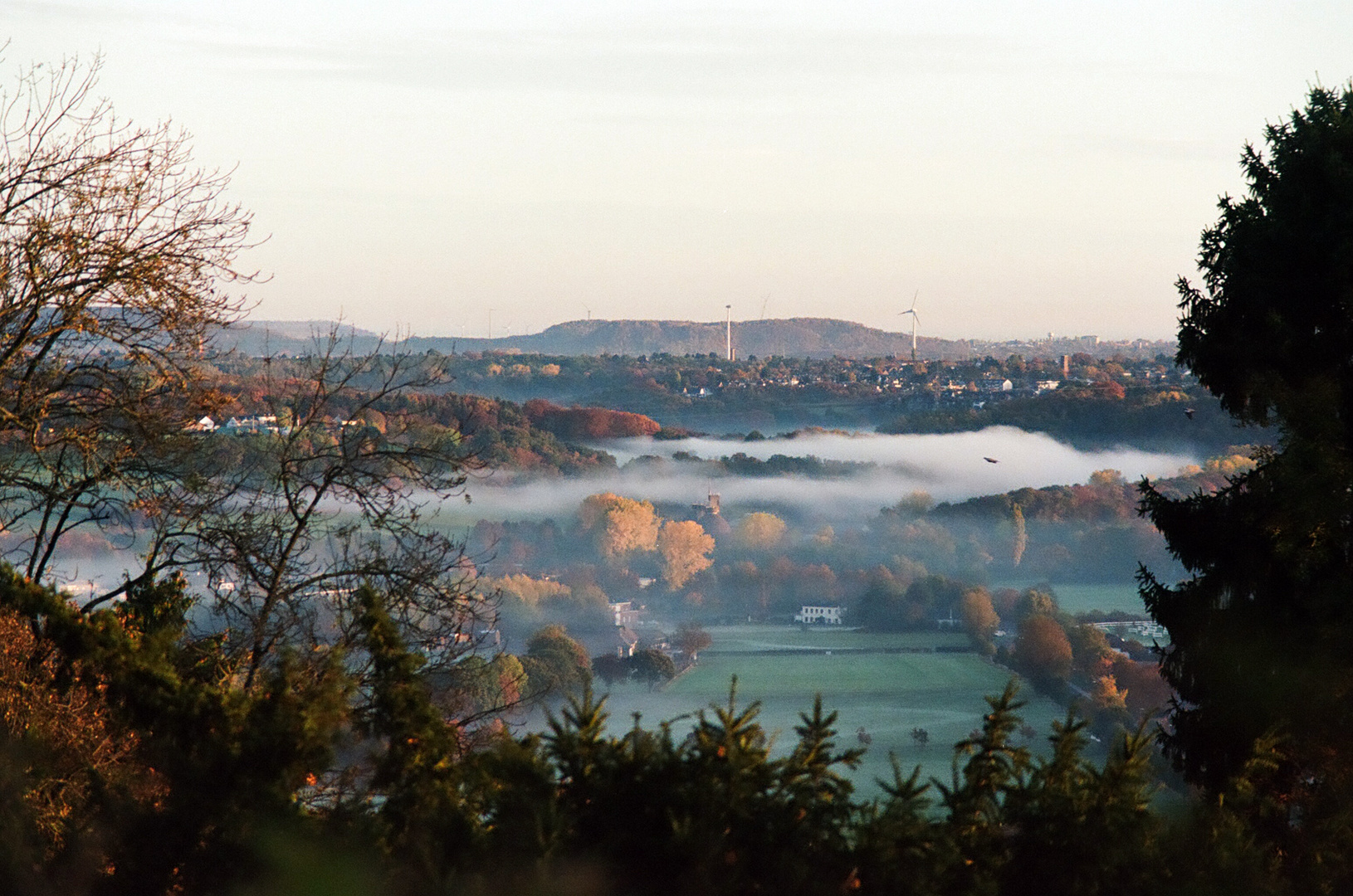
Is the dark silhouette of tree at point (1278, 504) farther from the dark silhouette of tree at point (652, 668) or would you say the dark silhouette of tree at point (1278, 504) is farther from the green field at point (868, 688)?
the dark silhouette of tree at point (652, 668)

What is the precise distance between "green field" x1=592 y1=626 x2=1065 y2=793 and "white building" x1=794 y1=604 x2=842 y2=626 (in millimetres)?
4994

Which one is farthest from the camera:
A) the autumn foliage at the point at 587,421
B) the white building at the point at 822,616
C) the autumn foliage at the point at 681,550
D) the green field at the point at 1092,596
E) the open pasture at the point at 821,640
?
the autumn foliage at the point at 587,421

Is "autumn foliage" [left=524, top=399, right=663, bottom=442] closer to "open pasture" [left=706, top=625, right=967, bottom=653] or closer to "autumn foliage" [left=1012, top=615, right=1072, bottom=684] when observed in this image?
"open pasture" [left=706, top=625, right=967, bottom=653]

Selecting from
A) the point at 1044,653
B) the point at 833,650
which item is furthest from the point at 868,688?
the point at 833,650

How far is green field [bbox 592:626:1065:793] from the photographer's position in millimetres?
40688

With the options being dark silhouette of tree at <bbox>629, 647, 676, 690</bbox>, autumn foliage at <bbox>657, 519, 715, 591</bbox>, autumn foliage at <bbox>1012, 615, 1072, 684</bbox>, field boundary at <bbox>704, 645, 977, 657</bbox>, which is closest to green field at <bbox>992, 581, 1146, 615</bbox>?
field boundary at <bbox>704, 645, 977, 657</bbox>

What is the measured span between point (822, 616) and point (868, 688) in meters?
26.1

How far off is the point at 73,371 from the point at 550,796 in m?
8.63

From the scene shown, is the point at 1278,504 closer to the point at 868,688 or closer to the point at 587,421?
the point at 868,688

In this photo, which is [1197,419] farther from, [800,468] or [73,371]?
[73,371]

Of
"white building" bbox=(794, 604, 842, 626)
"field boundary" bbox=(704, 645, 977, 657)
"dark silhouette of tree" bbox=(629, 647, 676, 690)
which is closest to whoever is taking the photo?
"dark silhouette of tree" bbox=(629, 647, 676, 690)

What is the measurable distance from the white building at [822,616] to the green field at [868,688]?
499cm

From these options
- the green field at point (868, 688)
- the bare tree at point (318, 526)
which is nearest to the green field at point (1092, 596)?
the green field at point (868, 688)

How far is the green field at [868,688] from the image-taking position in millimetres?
40688
